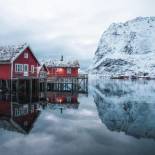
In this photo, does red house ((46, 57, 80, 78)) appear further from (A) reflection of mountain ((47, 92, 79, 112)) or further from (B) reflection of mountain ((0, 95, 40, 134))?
(B) reflection of mountain ((0, 95, 40, 134))

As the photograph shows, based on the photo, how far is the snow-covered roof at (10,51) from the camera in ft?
149

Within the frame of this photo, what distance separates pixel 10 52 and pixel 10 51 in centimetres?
31

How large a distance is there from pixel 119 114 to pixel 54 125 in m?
9.32

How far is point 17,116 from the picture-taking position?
27.4 metres

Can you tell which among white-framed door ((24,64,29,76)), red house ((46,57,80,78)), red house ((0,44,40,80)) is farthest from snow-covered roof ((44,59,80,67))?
white-framed door ((24,64,29,76))

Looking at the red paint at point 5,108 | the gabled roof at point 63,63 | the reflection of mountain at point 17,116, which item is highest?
the gabled roof at point 63,63

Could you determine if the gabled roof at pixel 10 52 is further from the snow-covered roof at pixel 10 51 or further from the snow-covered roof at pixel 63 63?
the snow-covered roof at pixel 63 63

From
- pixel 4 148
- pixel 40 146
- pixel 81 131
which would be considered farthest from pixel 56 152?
pixel 81 131

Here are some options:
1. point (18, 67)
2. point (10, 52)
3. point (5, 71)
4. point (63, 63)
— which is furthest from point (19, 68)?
point (63, 63)

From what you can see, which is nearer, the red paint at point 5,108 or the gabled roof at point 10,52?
the red paint at point 5,108

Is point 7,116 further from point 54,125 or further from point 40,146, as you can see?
point 40,146

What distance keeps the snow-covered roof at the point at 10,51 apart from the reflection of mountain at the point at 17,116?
Result: 1108 centimetres

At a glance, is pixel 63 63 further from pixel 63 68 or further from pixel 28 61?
pixel 28 61

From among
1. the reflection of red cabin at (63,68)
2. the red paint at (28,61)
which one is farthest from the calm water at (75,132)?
the reflection of red cabin at (63,68)
